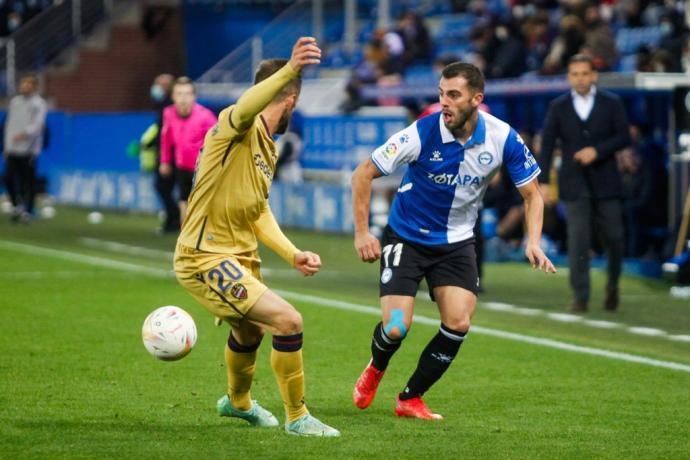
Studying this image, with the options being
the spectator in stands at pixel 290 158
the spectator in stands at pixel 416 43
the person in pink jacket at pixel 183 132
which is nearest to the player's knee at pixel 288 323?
the person in pink jacket at pixel 183 132

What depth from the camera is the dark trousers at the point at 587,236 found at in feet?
44.9

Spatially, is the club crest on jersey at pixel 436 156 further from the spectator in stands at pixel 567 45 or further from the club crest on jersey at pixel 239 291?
the spectator in stands at pixel 567 45

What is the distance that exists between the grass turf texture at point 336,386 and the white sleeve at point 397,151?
1.43 m

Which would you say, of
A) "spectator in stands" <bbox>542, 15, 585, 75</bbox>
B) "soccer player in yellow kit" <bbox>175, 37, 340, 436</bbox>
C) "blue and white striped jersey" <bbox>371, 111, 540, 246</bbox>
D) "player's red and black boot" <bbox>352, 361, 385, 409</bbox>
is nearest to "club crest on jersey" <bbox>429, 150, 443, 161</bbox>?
"blue and white striped jersey" <bbox>371, 111, 540, 246</bbox>

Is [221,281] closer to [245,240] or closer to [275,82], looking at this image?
[245,240]

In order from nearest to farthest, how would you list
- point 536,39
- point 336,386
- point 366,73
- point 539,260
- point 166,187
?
point 539,260 < point 336,386 < point 166,187 < point 536,39 < point 366,73

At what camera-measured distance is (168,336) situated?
26.1 ft

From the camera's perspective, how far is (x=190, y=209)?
7855 millimetres

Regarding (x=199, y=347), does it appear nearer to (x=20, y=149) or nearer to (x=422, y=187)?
(x=422, y=187)

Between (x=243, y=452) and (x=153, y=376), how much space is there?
2.60m

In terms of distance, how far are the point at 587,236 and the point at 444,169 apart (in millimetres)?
5460

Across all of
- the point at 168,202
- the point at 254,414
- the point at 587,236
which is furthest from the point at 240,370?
the point at 168,202

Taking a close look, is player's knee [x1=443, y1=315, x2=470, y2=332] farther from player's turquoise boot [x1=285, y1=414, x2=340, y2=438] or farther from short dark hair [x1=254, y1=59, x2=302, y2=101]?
short dark hair [x1=254, y1=59, x2=302, y2=101]

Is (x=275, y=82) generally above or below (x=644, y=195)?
above
